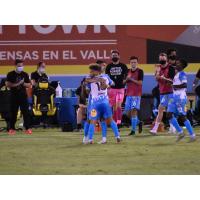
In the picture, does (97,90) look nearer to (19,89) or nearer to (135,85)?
(135,85)

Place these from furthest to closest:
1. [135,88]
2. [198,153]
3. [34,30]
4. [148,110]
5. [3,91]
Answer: [34,30] < [148,110] < [3,91] < [135,88] < [198,153]

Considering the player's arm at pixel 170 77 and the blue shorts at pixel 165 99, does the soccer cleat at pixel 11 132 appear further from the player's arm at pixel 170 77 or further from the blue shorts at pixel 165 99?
the player's arm at pixel 170 77

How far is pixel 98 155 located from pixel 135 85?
4092 millimetres

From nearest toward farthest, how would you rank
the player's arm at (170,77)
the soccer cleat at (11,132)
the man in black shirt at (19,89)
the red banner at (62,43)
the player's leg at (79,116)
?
the player's arm at (170,77), the player's leg at (79,116), the man in black shirt at (19,89), the soccer cleat at (11,132), the red banner at (62,43)

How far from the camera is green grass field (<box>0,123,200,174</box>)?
11055 millimetres

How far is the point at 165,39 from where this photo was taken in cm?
2253

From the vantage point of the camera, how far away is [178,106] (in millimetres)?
14547

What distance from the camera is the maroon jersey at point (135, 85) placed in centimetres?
1645

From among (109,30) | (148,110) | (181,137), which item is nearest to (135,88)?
(181,137)

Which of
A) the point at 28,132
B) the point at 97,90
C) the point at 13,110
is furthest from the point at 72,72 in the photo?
the point at 97,90

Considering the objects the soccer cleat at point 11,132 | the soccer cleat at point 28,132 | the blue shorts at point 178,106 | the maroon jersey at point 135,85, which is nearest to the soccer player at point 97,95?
the blue shorts at point 178,106

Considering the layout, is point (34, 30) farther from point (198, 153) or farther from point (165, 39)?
point (198, 153)

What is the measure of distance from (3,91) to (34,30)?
4359mm

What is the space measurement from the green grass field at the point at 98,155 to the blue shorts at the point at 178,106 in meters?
0.62
